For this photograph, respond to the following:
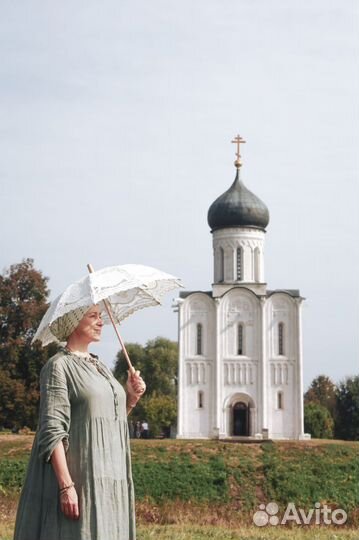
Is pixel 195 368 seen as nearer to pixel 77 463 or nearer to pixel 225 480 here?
pixel 225 480

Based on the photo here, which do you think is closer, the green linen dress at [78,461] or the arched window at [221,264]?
the green linen dress at [78,461]

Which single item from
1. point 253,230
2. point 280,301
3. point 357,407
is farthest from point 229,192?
point 357,407

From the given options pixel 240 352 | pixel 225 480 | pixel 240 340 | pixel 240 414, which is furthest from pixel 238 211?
pixel 225 480

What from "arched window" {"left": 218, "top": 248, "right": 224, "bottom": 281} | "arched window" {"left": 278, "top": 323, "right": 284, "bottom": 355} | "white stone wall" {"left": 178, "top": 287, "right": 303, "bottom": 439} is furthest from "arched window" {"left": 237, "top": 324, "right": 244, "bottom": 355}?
"arched window" {"left": 218, "top": 248, "right": 224, "bottom": 281}

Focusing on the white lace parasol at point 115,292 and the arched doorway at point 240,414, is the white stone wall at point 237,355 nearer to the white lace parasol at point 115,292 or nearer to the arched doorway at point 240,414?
the arched doorway at point 240,414

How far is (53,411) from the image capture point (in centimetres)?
466

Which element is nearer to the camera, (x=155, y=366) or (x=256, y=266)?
(x=256, y=266)

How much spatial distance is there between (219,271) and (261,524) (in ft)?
89.5

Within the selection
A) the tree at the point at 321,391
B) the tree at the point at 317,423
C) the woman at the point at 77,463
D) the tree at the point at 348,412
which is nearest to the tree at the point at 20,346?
the tree at the point at 317,423

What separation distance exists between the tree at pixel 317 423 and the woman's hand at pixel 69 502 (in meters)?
43.1

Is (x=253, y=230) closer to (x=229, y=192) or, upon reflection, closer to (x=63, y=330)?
(x=229, y=192)

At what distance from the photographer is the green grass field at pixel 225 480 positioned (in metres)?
15.9

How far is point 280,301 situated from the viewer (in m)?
40.7

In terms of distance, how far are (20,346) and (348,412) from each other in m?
22.8
